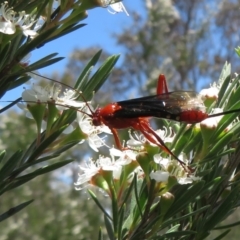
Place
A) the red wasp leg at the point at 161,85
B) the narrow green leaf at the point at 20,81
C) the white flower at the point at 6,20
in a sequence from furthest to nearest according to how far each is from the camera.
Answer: the red wasp leg at the point at 161,85
the narrow green leaf at the point at 20,81
the white flower at the point at 6,20

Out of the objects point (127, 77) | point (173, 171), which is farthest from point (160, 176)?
point (127, 77)

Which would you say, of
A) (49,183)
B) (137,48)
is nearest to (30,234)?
(49,183)

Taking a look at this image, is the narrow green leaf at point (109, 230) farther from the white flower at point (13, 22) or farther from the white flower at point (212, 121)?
the white flower at point (13, 22)

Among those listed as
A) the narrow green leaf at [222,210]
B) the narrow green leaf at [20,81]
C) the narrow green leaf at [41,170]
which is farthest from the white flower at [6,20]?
the narrow green leaf at [222,210]

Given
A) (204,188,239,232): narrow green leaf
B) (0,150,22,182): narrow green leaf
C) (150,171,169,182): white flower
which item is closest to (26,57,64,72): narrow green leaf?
(0,150,22,182): narrow green leaf

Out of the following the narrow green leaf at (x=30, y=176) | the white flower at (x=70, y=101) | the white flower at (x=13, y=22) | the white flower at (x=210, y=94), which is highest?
the white flower at (x=13, y=22)

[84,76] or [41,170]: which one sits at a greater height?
[84,76]

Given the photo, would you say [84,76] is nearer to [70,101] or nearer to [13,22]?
[70,101]

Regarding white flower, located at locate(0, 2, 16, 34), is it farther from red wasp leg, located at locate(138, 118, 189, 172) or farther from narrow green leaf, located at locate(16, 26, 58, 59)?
red wasp leg, located at locate(138, 118, 189, 172)

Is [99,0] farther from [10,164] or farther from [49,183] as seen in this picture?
[49,183]
